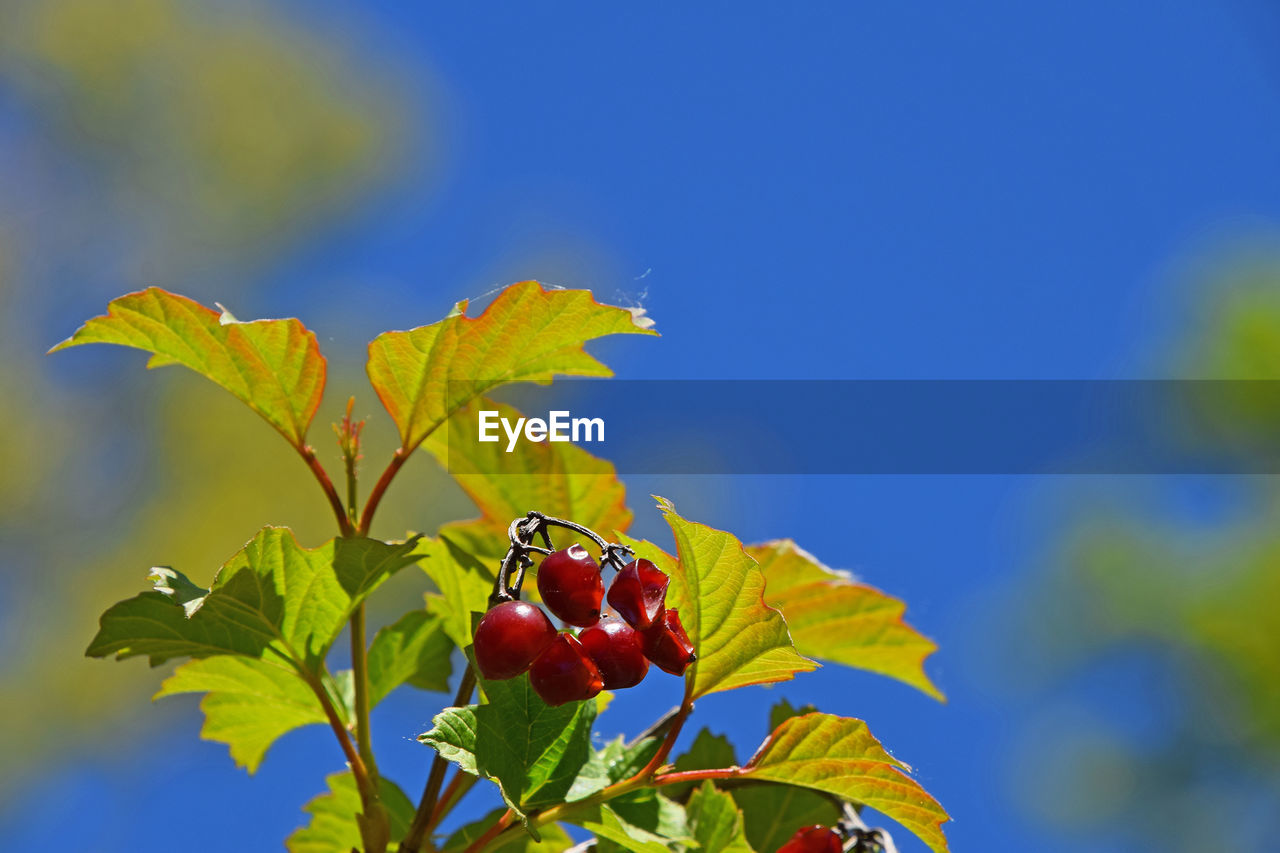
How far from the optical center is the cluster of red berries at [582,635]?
483 mm

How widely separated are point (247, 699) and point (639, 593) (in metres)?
0.37

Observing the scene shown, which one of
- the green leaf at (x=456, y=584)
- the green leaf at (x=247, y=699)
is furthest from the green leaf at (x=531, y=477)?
the green leaf at (x=247, y=699)

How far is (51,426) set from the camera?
8094mm

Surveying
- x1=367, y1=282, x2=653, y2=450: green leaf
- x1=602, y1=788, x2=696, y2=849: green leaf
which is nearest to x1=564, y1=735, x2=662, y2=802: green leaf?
x1=602, y1=788, x2=696, y2=849: green leaf

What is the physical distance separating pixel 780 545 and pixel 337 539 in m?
0.33

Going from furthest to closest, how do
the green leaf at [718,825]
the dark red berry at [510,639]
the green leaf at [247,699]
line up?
the green leaf at [247,699], the green leaf at [718,825], the dark red berry at [510,639]

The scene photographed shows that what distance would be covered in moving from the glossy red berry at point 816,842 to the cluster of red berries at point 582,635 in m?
0.19

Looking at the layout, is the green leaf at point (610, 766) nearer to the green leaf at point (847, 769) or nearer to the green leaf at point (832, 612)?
the green leaf at point (847, 769)

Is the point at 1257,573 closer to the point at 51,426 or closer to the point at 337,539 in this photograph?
the point at 51,426

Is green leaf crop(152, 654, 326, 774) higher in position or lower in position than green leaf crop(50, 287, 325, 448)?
lower

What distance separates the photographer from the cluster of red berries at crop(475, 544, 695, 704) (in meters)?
0.48

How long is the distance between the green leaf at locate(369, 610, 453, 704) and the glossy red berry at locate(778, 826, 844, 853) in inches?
10.3

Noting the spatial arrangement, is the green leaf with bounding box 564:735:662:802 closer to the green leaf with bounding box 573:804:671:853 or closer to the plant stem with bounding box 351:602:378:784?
the green leaf with bounding box 573:804:671:853

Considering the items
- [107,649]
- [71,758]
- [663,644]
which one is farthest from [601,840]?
[71,758]
